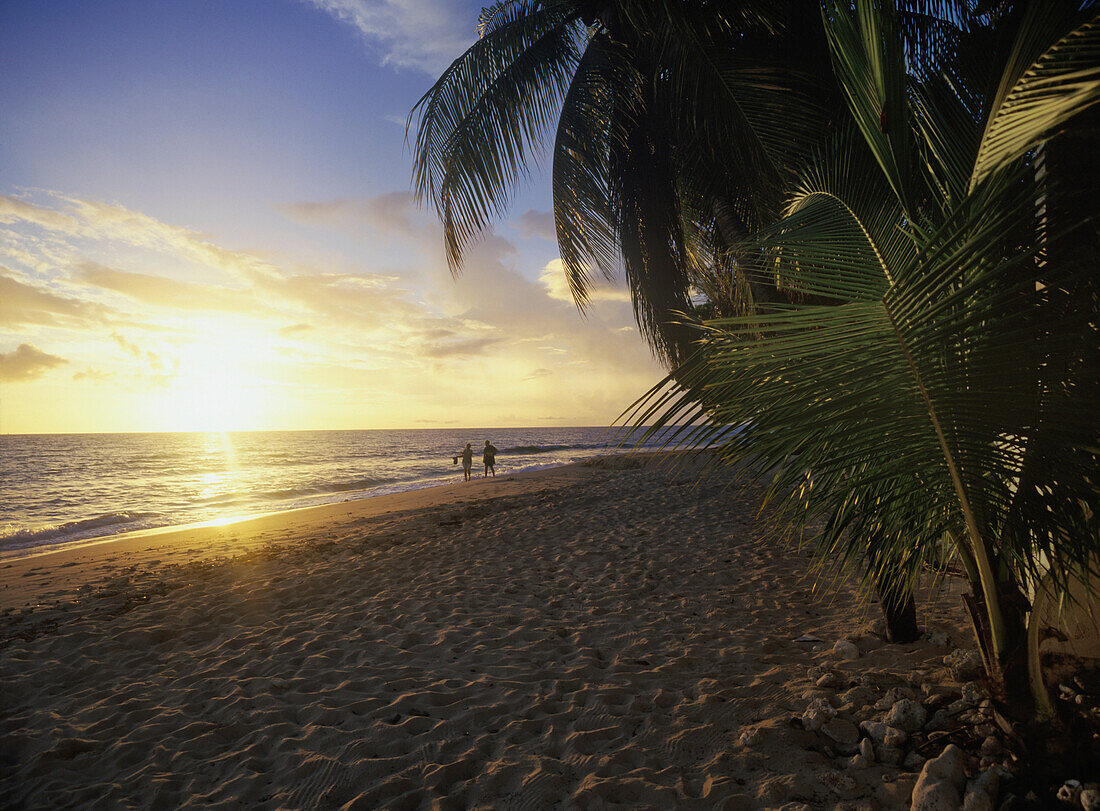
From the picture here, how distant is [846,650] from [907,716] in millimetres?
1035

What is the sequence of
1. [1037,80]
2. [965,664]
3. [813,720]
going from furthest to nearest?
[965,664], [813,720], [1037,80]

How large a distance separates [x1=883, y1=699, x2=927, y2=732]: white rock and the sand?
261 millimetres

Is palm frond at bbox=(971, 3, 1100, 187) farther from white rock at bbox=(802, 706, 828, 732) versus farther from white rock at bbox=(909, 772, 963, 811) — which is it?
white rock at bbox=(802, 706, 828, 732)

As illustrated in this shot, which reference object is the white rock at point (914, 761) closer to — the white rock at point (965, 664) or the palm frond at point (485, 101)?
the white rock at point (965, 664)

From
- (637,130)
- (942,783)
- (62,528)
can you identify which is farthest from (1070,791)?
(62,528)

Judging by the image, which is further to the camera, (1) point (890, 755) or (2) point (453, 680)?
(2) point (453, 680)

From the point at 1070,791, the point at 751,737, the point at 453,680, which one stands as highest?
the point at 1070,791

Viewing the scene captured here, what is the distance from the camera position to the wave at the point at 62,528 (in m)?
12.2

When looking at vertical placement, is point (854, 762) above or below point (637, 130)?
below

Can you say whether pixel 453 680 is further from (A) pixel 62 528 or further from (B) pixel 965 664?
(A) pixel 62 528

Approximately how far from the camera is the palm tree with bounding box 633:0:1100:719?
1648 millimetres

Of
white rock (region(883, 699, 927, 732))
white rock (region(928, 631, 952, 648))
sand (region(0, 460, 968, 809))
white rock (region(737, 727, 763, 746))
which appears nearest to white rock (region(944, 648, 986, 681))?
sand (region(0, 460, 968, 809))

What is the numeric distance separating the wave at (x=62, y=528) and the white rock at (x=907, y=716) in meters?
16.8

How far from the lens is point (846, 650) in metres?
3.48
